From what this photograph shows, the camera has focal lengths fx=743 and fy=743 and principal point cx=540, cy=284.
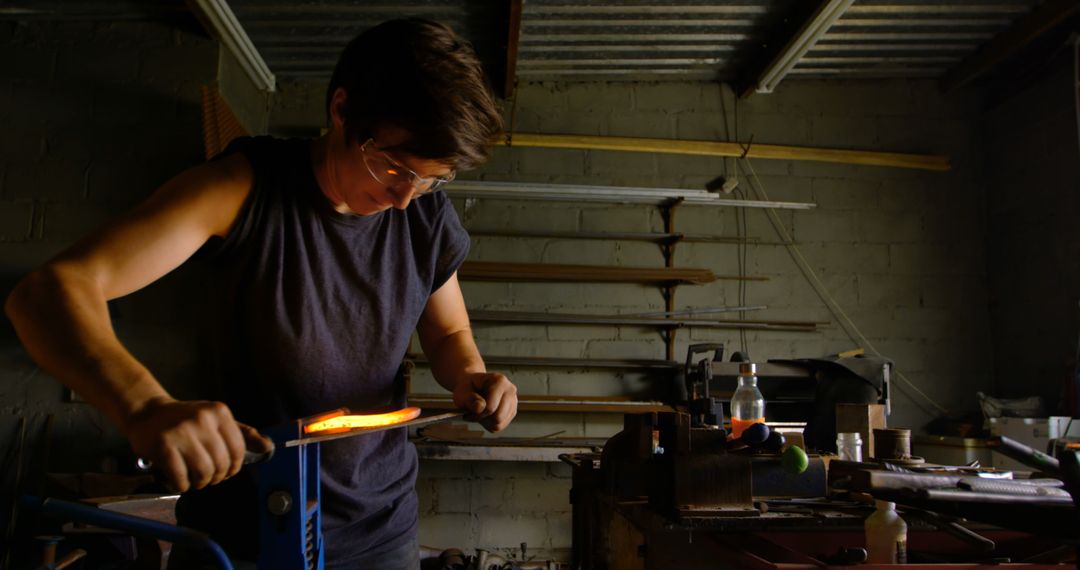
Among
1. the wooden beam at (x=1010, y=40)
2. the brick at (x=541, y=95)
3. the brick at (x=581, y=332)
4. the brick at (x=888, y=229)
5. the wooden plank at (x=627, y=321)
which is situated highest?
the wooden beam at (x=1010, y=40)

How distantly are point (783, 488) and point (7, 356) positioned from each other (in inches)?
132

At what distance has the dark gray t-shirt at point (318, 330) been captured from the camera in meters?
1.08

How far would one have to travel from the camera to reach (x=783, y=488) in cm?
169

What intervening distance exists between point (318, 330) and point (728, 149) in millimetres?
3366

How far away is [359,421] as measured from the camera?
0.93 meters

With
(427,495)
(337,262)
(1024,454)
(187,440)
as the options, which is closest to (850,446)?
(1024,454)

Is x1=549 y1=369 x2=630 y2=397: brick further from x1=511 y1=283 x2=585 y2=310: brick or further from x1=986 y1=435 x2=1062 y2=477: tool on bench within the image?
x1=986 y1=435 x2=1062 y2=477: tool on bench

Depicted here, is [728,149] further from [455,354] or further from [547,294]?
[455,354]

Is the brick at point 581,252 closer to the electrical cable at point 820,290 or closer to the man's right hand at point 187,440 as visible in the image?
the electrical cable at point 820,290

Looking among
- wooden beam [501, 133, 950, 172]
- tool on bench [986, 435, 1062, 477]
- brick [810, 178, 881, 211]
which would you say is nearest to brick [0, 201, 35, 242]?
wooden beam [501, 133, 950, 172]

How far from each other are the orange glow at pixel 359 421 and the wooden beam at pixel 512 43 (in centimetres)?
248

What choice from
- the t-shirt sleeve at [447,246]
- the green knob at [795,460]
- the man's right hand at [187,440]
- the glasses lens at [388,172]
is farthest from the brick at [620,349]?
the man's right hand at [187,440]

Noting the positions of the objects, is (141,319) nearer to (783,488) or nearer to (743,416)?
(743,416)

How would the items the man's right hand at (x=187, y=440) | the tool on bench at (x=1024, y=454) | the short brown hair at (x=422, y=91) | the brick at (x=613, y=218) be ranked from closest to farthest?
1. the man's right hand at (x=187, y=440)
2. the tool on bench at (x=1024, y=454)
3. the short brown hair at (x=422, y=91)
4. the brick at (x=613, y=218)
